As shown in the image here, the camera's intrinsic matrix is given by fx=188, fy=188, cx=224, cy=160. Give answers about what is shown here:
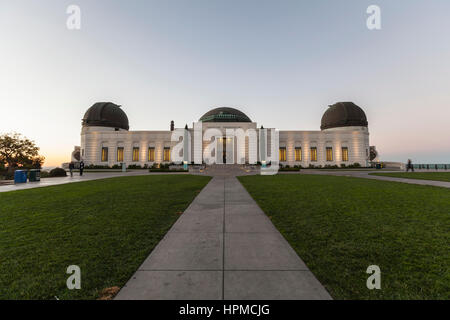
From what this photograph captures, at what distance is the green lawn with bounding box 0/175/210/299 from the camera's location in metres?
2.49

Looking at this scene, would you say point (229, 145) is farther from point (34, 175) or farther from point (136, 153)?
point (34, 175)

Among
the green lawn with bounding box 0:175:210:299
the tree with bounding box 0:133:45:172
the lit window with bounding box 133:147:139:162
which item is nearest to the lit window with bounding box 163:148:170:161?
the lit window with bounding box 133:147:139:162

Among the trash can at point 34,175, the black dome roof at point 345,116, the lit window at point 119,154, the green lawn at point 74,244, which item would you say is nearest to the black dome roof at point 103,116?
→ the lit window at point 119,154

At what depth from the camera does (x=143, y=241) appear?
3.95 m

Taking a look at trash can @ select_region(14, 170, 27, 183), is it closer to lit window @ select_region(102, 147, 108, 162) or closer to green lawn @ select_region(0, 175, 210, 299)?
green lawn @ select_region(0, 175, 210, 299)

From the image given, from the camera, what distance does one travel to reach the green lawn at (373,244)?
2.44 m

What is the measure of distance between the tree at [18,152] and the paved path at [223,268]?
51.9 meters

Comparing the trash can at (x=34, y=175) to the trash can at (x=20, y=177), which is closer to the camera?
the trash can at (x=20, y=177)

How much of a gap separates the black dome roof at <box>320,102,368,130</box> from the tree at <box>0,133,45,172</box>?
72.0m

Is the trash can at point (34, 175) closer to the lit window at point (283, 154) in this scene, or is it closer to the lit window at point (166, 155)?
the lit window at point (166, 155)
